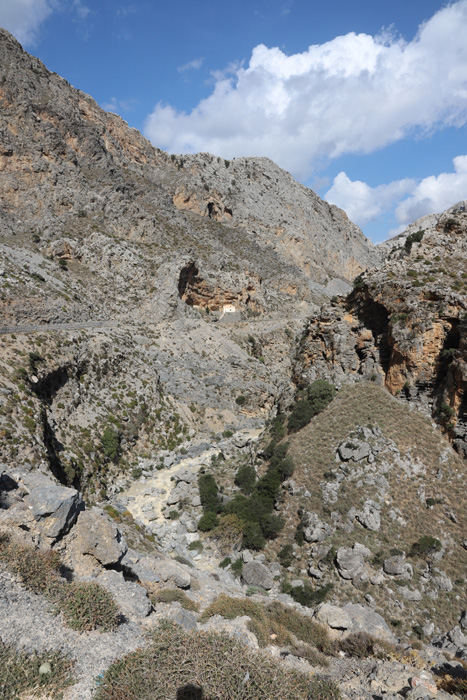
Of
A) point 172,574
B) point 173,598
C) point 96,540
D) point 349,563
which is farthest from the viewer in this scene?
point 349,563

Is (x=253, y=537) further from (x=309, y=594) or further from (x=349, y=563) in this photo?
(x=349, y=563)

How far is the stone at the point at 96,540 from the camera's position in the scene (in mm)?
15367

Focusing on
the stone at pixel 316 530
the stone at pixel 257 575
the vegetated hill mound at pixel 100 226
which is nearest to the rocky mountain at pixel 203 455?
the stone at pixel 316 530

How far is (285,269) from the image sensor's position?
3733 inches

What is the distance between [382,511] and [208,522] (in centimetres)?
1323

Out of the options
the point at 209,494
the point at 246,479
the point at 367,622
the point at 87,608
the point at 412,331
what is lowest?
the point at 367,622

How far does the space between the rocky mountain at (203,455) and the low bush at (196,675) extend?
0.20ft

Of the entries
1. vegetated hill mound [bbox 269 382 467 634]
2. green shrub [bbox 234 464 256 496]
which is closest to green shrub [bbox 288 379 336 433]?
vegetated hill mound [bbox 269 382 467 634]

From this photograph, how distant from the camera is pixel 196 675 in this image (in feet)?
31.1

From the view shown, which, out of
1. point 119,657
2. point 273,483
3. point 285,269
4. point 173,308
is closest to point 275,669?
point 119,657

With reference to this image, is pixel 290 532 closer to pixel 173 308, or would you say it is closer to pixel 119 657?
pixel 119 657

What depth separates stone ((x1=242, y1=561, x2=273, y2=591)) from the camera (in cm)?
2225

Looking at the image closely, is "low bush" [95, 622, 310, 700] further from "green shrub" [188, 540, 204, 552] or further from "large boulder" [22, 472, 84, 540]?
"green shrub" [188, 540, 204, 552]

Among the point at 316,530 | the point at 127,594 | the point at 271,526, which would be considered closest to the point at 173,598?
the point at 127,594
